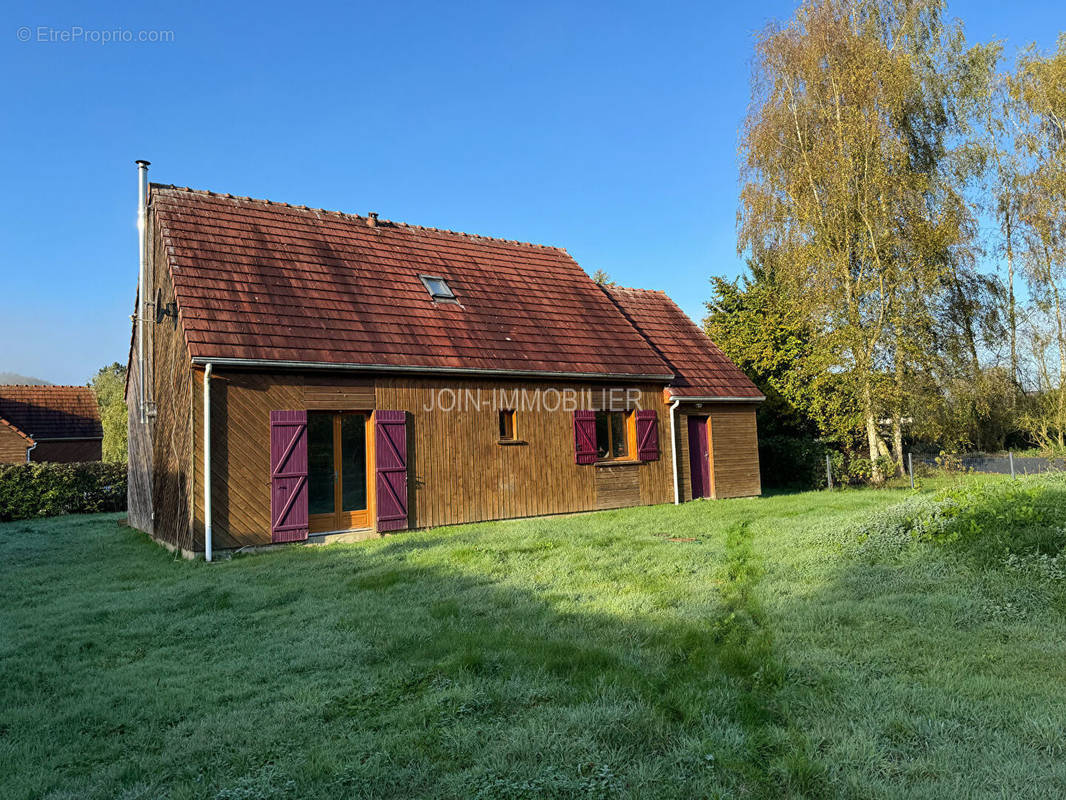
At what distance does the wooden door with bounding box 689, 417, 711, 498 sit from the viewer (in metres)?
15.1

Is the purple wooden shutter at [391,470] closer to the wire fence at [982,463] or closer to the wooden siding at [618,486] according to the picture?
the wooden siding at [618,486]

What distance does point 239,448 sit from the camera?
31.8 feet

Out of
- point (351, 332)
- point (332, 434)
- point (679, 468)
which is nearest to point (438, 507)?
point (332, 434)

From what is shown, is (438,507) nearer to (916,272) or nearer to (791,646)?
(791,646)

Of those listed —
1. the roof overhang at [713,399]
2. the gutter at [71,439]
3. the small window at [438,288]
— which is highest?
the small window at [438,288]

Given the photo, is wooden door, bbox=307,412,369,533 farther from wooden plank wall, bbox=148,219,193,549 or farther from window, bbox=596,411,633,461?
window, bbox=596,411,633,461

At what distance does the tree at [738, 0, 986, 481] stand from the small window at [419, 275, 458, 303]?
10418 millimetres

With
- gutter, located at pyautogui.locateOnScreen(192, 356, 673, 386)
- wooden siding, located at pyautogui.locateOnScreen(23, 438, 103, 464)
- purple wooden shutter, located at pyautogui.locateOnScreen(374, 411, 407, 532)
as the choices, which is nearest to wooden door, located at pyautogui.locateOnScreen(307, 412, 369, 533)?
purple wooden shutter, located at pyautogui.locateOnScreen(374, 411, 407, 532)

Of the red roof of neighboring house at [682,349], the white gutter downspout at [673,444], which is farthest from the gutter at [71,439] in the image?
the white gutter downspout at [673,444]

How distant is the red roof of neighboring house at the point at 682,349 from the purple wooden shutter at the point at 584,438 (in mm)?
2321

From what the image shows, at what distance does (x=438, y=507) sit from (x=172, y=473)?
170 inches

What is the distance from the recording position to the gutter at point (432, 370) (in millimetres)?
9562

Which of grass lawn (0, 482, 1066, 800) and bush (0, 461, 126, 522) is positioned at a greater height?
bush (0, 461, 126, 522)

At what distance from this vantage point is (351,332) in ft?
36.1
